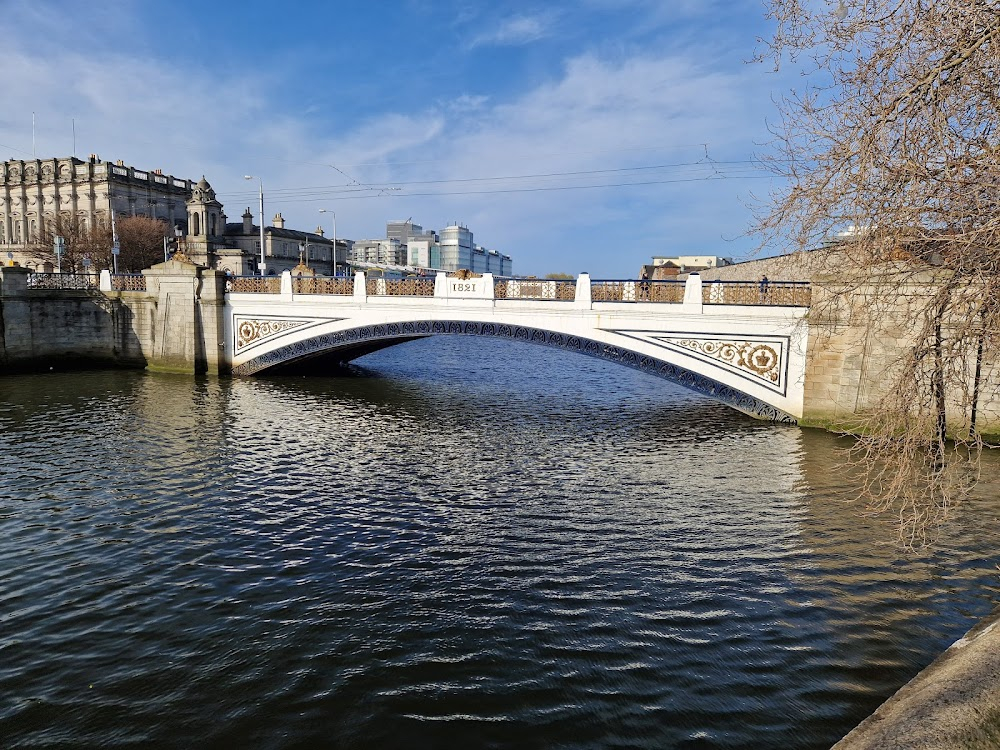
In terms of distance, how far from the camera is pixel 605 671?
6.69 m

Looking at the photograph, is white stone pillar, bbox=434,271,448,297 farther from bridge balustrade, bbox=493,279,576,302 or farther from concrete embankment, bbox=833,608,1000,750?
concrete embankment, bbox=833,608,1000,750

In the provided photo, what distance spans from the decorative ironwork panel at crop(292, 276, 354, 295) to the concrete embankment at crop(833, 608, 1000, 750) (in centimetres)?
2172

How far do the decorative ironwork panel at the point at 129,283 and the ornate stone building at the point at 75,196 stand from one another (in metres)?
47.0

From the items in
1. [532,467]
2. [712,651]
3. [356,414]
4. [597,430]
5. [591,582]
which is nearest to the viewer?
[712,651]

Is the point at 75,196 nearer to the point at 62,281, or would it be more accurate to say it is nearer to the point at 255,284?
the point at 62,281

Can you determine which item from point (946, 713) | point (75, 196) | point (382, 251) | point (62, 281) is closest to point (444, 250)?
point (382, 251)

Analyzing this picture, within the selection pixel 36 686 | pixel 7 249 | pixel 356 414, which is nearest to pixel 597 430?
A: pixel 356 414

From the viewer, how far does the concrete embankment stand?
3.77 m

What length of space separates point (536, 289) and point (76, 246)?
5519 cm

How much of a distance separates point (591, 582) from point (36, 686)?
616 centimetres

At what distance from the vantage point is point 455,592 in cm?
842

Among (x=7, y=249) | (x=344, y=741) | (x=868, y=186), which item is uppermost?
(x=7, y=249)

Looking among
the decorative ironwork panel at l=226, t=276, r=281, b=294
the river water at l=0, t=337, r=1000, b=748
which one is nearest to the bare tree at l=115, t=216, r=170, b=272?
the decorative ironwork panel at l=226, t=276, r=281, b=294

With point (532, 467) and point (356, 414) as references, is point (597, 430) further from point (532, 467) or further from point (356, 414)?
point (356, 414)
